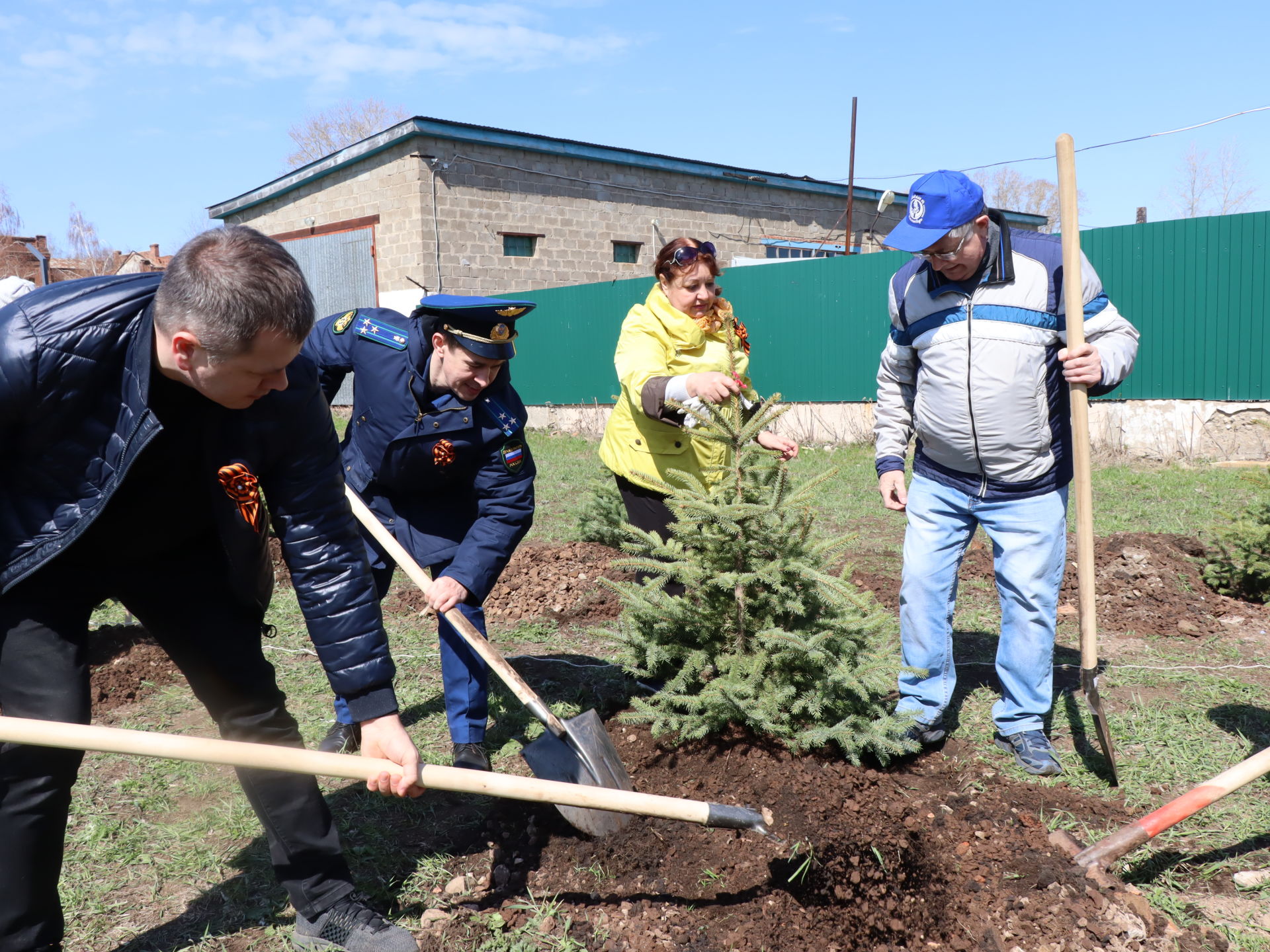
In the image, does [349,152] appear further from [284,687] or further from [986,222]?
[986,222]

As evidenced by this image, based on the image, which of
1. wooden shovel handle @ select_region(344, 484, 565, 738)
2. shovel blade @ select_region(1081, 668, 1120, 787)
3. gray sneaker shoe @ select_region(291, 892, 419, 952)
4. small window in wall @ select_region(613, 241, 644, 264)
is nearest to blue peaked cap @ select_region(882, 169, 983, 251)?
shovel blade @ select_region(1081, 668, 1120, 787)

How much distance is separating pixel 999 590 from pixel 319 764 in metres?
2.52

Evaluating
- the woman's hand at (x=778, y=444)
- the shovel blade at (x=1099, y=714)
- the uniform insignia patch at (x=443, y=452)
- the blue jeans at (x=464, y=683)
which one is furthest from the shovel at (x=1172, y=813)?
A: the uniform insignia patch at (x=443, y=452)

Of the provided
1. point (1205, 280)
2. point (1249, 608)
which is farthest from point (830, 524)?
point (1205, 280)

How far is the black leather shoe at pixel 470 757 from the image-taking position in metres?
3.44

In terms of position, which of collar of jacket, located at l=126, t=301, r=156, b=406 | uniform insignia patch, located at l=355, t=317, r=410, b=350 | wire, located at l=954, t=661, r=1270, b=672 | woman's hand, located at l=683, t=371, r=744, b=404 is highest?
uniform insignia patch, located at l=355, t=317, r=410, b=350

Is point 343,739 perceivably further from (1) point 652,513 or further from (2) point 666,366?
(2) point 666,366

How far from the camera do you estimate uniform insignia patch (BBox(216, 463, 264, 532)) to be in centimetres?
218

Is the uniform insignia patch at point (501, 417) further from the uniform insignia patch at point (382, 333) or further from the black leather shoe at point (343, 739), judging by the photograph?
the black leather shoe at point (343, 739)

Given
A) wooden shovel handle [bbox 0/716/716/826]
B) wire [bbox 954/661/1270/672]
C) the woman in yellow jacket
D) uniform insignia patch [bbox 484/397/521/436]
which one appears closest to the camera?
wooden shovel handle [bbox 0/716/716/826]

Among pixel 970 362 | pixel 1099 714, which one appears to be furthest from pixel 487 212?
pixel 1099 714

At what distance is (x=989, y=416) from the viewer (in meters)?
3.15

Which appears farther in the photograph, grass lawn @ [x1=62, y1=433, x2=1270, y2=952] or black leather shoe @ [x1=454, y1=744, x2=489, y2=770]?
black leather shoe @ [x1=454, y1=744, x2=489, y2=770]

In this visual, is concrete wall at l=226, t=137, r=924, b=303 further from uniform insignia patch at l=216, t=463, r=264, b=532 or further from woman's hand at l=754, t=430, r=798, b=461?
uniform insignia patch at l=216, t=463, r=264, b=532
